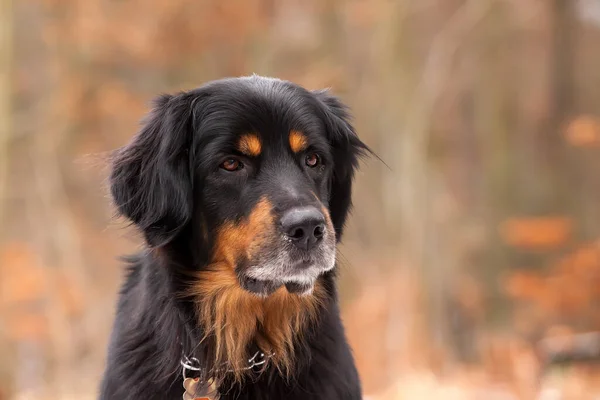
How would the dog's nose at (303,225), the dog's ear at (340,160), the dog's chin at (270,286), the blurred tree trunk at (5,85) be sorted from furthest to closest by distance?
the blurred tree trunk at (5,85), the dog's ear at (340,160), the dog's chin at (270,286), the dog's nose at (303,225)

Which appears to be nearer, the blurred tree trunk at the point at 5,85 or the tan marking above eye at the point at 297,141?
the tan marking above eye at the point at 297,141

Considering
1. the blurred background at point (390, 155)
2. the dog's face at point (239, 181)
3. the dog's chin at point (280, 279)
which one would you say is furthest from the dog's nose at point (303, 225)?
the blurred background at point (390, 155)

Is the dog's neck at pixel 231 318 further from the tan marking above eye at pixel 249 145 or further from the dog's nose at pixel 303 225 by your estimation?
the tan marking above eye at pixel 249 145

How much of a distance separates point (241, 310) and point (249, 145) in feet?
2.66

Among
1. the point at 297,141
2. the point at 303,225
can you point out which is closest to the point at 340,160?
the point at 297,141

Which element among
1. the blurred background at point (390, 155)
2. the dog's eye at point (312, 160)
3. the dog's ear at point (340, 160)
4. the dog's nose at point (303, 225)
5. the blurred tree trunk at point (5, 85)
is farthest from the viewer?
the blurred background at point (390, 155)

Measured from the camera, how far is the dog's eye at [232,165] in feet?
11.5

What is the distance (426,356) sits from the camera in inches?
426

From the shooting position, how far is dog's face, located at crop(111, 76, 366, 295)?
3266mm

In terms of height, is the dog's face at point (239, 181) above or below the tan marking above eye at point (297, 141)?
below

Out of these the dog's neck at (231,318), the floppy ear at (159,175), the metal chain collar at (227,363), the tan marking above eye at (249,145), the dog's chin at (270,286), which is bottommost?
the metal chain collar at (227,363)

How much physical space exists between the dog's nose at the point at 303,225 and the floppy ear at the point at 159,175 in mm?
550

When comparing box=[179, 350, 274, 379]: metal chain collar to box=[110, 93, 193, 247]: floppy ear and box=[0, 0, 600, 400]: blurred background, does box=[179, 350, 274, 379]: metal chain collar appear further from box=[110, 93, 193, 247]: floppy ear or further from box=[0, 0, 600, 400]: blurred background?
box=[0, 0, 600, 400]: blurred background

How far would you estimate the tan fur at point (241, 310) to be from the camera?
3.41m
